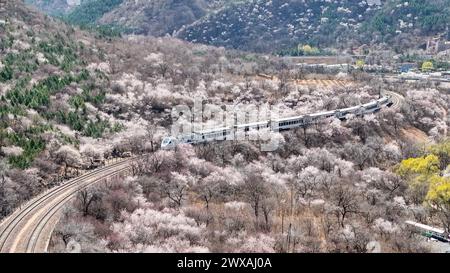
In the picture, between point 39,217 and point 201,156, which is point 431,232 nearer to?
point 201,156

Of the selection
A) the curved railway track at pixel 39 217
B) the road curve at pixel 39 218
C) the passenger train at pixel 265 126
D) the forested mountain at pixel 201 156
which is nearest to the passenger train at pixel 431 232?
the forested mountain at pixel 201 156

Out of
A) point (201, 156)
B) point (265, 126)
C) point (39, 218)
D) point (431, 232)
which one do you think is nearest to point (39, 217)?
point (39, 218)

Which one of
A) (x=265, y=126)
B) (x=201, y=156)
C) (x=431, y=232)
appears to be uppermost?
(x=201, y=156)

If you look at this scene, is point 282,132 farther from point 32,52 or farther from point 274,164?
point 32,52

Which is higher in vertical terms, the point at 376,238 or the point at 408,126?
the point at 376,238

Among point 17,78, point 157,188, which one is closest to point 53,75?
point 17,78

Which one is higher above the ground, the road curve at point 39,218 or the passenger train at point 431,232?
the road curve at point 39,218

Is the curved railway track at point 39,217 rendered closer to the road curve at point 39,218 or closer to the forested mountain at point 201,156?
the road curve at point 39,218
